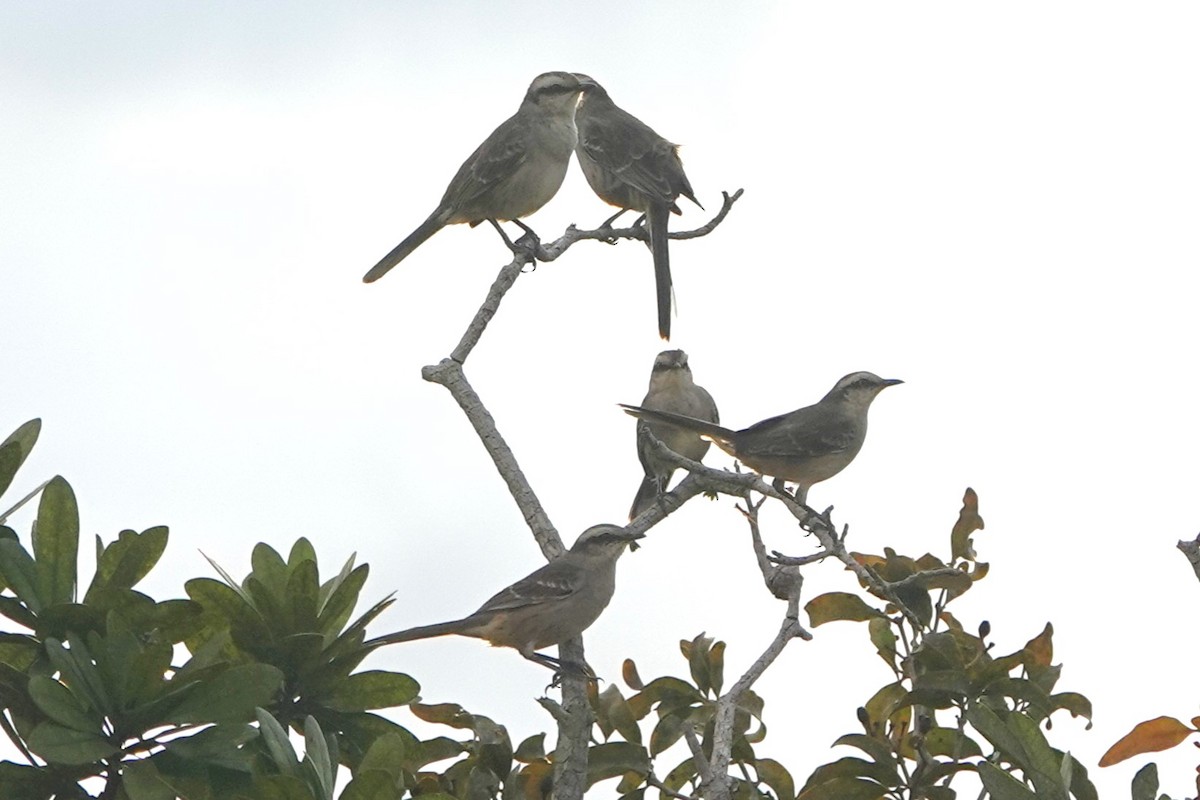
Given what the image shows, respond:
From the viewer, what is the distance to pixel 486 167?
9.45 m

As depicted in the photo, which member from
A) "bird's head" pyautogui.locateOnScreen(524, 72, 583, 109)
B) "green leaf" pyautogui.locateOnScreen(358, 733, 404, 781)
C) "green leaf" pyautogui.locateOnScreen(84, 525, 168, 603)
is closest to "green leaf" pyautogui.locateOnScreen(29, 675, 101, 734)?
"green leaf" pyautogui.locateOnScreen(84, 525, 168, 603)

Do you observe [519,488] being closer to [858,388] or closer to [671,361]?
[858,388]

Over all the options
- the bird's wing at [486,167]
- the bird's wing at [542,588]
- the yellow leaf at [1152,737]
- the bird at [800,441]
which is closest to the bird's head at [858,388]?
the bird at [800,441]

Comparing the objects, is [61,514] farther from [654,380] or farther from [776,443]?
[654,380]

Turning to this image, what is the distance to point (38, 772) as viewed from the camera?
3.17 metres

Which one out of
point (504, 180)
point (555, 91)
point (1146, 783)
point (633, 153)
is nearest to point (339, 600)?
point (1146, 783)

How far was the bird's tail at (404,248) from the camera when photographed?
29.8 ft

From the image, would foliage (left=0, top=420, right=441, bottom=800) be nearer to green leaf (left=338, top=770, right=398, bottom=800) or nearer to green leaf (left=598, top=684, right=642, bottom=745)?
green leaf (left=338, top=770, right=398, bottom=800)

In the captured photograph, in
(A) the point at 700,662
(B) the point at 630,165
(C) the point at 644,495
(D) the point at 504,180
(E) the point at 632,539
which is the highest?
(B) the point at 630,165

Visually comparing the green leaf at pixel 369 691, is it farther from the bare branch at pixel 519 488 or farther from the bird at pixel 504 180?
the bird at pixel 504 180

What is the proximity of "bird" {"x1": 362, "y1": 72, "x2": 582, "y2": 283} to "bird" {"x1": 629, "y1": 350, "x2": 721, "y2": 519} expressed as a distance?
4.45ft

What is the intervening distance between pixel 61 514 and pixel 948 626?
2850mm

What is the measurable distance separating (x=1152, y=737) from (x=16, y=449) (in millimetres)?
2906

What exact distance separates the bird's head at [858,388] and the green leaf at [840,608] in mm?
4005
